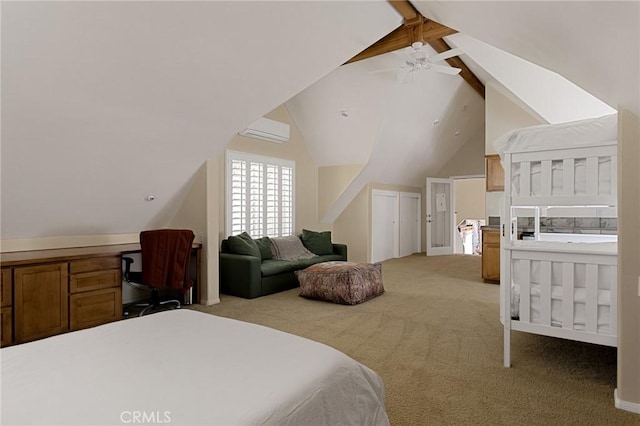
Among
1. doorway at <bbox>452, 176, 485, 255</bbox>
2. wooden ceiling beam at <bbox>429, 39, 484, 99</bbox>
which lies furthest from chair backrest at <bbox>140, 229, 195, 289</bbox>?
doorway at <bbox>452, 176, 485, 255</bbox>

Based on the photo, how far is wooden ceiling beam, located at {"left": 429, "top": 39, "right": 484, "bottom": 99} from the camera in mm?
5293

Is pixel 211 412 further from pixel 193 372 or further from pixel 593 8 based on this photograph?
pixel 593 8

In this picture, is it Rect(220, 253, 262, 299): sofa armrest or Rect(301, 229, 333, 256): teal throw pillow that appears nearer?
Rect(220, 253, 262, 299): sofa armrest

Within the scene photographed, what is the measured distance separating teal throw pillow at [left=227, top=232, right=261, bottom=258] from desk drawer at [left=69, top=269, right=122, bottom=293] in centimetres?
167

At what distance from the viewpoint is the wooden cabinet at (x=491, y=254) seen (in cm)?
604

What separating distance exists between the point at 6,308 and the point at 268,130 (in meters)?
4.17

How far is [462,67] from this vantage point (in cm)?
613

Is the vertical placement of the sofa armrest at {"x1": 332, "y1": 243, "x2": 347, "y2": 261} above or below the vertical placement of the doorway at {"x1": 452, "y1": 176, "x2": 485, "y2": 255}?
below

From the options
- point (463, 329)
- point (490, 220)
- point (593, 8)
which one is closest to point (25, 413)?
point (593, 8)

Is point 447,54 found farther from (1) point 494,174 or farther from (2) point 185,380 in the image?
(2) point 185,380

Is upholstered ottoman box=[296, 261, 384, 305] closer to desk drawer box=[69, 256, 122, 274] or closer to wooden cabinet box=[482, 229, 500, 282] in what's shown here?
wooden cabinet box=[482, 229, 500, 282]

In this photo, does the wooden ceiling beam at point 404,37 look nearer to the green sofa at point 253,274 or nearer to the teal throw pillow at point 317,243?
the teal throw pillow at point 317,243

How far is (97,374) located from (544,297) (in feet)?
9.44

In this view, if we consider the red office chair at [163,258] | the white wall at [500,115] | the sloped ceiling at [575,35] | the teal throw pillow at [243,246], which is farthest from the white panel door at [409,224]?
the sloped ceiling at [575,35]
